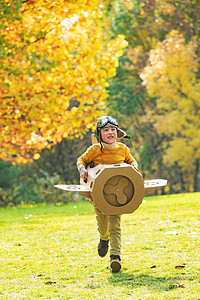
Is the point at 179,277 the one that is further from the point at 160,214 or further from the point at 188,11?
the point at 188,11

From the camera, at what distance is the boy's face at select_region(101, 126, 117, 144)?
5297 millimetres

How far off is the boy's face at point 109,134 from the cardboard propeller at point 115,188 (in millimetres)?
385

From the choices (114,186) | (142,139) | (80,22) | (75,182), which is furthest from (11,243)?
(142,139)

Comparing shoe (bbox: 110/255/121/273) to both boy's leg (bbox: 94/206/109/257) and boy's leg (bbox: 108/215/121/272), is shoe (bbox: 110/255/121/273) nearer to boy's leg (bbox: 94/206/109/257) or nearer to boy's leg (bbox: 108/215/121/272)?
boy's leg (bbox: 108/215/121/272)

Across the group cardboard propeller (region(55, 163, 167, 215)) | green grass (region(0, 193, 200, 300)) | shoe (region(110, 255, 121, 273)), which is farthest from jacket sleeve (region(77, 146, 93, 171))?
green grass (region(0, 193, 200, 300))

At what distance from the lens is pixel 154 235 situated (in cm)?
715

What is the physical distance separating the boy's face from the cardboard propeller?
1.26 feet

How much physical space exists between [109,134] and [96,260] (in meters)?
1.50

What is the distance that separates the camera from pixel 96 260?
5.80m

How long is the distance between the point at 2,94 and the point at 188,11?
38.7 ft

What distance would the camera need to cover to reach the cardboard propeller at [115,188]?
4863mm

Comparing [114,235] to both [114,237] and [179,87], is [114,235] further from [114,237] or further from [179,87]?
[179,87]

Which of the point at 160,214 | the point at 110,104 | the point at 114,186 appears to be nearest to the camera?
the point at 114,186

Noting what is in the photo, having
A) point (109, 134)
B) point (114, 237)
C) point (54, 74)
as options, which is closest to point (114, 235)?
point (114, 237)
